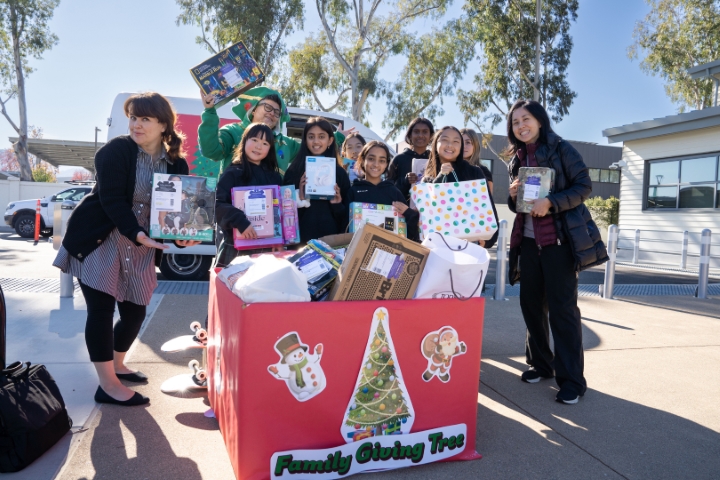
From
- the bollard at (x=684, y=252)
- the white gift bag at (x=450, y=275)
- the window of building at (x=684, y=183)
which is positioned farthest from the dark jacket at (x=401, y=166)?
the window of building at (x=684, y=183)

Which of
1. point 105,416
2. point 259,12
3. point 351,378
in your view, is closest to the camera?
point 351,378

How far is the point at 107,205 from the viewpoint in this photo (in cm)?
295

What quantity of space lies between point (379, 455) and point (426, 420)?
30 centimetres

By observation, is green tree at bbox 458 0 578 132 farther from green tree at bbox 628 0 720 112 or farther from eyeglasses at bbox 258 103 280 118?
eyeglasses at bbox 258 103 280 118

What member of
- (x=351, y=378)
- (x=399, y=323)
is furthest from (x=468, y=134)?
(x=351, y=378)

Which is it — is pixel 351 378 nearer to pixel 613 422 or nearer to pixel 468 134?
pixel 613 422

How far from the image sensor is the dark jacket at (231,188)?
124 inches

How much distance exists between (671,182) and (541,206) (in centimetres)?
1411

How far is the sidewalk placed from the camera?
2471mm

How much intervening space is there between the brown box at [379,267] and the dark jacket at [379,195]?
0.96 meters

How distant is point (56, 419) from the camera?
258 cm

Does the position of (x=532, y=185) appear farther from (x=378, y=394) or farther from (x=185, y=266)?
(x=185, y=266)

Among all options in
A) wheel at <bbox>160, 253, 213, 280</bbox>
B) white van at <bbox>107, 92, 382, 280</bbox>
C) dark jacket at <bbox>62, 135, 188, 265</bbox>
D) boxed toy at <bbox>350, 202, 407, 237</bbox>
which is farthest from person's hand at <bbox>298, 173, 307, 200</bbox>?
wheel at <bbox>160, 253, 213, 280</bbox>

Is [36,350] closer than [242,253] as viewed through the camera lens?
No
